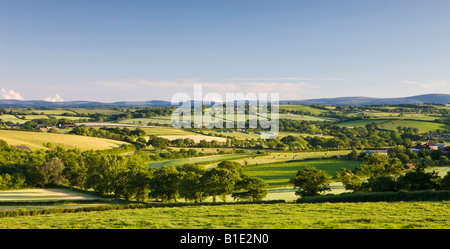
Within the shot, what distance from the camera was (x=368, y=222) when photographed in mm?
18203

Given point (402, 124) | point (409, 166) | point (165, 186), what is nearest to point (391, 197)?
point (165, 186)

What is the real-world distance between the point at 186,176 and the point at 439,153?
71011 millimetres

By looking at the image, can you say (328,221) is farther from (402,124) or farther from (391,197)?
(402,124)

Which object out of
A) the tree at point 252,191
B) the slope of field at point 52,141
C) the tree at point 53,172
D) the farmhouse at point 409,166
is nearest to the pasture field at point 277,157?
the farmhouse at point 409,166

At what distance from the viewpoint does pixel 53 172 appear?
200 ft

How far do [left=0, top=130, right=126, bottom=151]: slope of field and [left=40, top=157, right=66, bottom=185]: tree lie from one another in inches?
1495

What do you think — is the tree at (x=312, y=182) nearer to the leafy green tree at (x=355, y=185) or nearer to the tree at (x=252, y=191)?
the leafy green tree at (x=355, y=185)

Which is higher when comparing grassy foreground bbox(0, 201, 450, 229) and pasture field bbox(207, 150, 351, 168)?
grassy foreground bbox(0, 201, 450, 229)

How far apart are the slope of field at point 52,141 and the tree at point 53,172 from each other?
37968 mm

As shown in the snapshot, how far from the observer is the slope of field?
9569cm

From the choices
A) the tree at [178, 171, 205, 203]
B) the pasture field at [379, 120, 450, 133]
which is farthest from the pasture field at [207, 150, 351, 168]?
the pasture field at [379, 120, 450, 133]

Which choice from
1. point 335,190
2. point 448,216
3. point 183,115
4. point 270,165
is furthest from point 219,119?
point 448,216

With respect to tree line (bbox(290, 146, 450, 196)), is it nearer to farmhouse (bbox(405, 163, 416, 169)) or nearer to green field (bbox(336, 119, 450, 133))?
farmhouse (bbox(405, 163, 416, 169))

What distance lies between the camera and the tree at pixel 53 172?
198ft
